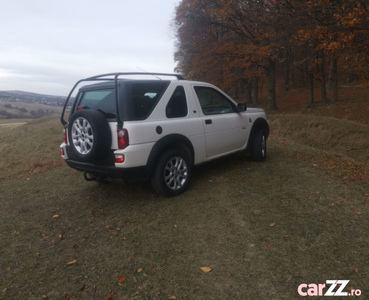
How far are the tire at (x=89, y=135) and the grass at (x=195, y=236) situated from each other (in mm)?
972

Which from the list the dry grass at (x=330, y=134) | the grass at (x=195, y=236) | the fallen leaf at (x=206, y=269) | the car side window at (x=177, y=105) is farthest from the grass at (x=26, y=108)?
the fallen leaf at (x=206, y=269)

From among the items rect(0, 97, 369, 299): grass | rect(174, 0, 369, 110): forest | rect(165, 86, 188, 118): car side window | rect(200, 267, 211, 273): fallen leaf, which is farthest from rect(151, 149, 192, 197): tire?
rect(174, 0, 369, 110): forest

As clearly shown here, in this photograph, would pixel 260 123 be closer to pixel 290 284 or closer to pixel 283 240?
pixel 283 240

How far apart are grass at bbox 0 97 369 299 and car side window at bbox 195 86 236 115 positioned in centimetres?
127

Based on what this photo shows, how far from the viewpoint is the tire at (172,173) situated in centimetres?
438

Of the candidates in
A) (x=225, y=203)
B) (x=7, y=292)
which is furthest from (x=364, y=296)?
(x=7, y=292)

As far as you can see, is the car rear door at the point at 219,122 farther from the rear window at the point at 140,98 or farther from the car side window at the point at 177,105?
the rear window at the point at 140,98

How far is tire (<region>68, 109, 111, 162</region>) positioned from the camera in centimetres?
395

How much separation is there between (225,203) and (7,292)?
290cm

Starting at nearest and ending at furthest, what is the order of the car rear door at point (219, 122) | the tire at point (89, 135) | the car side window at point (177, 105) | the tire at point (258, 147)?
the tire at point (89, 135) → the car side window at point (177, 105) → the car rear door at point (219, 122) → the tire at point (258, 147)

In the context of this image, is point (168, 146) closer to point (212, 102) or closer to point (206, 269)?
point (212, 102)

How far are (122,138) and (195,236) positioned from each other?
5.30ft

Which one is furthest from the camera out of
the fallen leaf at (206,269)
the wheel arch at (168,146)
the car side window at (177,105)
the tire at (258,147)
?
the tire at (258,147)

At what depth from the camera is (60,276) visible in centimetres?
295
